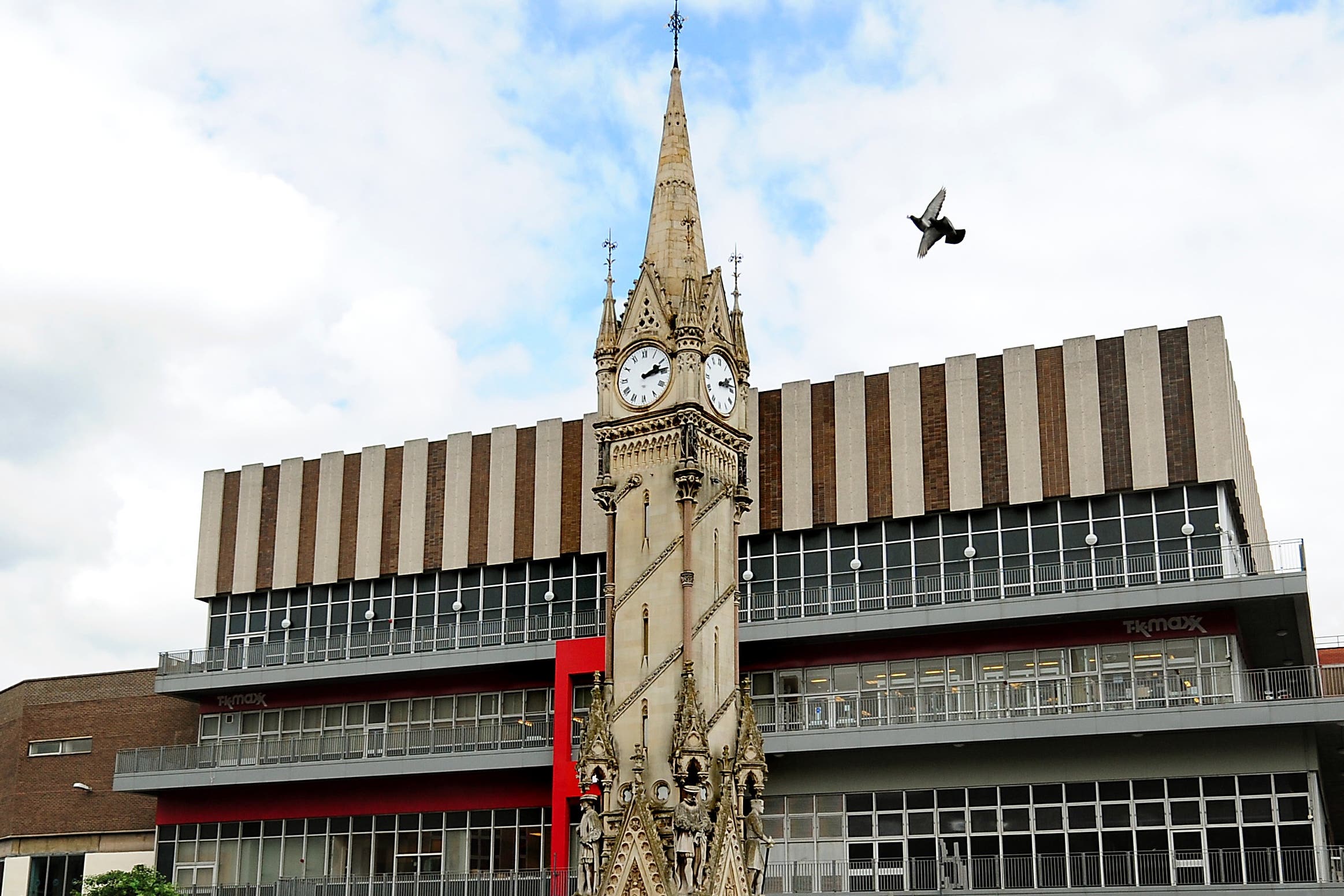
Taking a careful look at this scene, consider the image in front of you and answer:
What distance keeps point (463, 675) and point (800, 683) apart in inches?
535

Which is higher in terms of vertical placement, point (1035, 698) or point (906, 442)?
point (906, 442)

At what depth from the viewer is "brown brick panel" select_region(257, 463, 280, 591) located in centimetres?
7012

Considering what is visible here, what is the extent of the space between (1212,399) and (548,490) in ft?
81.9

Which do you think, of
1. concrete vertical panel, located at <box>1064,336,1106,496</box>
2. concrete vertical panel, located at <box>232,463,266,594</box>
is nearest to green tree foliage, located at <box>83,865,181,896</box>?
concrete vertical panel, located at <box>232,463,266,594</box>

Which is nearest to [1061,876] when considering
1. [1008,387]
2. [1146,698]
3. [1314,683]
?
[1146,698]

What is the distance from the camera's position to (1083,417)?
57.7 meters

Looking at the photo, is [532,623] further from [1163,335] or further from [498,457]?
[1163,335]

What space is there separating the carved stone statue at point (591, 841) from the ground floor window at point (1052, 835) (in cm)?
1724

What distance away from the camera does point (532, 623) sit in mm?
63844

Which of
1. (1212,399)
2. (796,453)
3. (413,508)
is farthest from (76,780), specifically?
(1212,399)

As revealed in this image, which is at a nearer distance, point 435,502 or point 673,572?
point 673,572

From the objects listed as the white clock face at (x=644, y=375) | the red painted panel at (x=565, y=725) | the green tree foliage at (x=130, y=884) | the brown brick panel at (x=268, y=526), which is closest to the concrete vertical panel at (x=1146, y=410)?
the red painted panel at (x=565, y=725)

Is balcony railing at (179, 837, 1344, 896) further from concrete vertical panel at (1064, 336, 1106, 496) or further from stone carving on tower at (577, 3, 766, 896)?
stone carving on tower at (577, 3, 766, 896)

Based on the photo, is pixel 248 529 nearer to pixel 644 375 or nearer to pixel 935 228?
pixel 644 375
